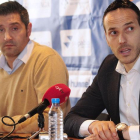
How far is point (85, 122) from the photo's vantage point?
2.20m

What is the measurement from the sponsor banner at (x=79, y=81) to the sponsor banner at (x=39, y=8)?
0.85 m

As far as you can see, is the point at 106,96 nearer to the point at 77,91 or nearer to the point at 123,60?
the point at 123,60

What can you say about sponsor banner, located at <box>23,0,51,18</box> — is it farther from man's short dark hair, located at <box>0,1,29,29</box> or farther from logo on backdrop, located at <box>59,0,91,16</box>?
man's short dark hair, located at <box>0,1,29,29</box>

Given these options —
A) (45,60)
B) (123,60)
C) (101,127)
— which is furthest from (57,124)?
(45,60)

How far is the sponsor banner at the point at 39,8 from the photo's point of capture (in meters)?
3.81

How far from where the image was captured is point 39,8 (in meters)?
3.88

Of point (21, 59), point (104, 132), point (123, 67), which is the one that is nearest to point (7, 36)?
point (21, 59)

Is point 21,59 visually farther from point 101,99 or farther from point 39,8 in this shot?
point 39,8

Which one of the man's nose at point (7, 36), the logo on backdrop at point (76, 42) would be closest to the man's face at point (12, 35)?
the man's nose at point (7, 36)

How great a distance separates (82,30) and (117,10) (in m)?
1.14

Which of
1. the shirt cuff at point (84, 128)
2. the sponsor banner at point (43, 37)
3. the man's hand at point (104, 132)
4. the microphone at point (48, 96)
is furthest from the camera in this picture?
the sponsor banner at point (43, 37)

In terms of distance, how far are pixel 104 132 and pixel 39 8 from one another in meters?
2.36

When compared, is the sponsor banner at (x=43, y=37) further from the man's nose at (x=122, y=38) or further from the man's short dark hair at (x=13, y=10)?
the man's nose at (x=122, y=38)

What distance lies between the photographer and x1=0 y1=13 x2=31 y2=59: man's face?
117 inches
